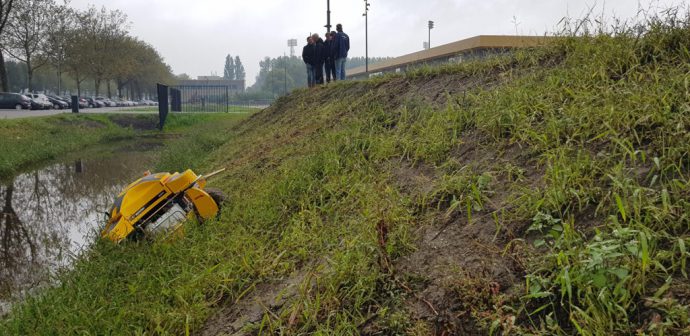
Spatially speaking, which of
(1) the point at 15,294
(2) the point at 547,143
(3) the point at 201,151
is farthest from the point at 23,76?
(2) the point at 547,143

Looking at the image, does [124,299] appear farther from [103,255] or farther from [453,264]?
[453,264]

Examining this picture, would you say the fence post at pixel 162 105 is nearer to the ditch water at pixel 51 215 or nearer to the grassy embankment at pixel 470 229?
the ditch water at pixel 51 215

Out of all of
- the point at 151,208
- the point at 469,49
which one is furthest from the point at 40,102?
the point at 151,208

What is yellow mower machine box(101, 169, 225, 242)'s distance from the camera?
5180mm

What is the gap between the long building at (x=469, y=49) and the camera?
6074 mm

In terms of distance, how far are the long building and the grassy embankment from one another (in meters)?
0.47

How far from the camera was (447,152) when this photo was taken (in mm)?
4445

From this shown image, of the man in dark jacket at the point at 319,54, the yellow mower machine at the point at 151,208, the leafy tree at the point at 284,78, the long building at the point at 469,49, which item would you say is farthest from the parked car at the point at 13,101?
the leafy tree at the point at 284,78

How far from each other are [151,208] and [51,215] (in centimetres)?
544

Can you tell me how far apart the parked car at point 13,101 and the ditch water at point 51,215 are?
2235cm

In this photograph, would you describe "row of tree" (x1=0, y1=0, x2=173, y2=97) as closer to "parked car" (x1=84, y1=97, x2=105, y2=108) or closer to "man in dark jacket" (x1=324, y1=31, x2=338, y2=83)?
"parked car" (x1=84, y1=97, x2=105, y2=108)

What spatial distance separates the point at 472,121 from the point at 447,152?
0.47 meters

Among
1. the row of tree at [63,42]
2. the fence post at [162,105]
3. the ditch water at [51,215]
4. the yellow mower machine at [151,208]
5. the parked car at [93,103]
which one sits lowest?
the ditch water at [51,215]

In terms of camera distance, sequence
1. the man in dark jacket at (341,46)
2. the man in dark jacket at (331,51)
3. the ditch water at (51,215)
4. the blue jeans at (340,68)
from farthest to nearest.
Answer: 1. the man in dark jacket at (331,51)
2. the blue jeans at (340,68)
3. the man in dark jacket at (341,46)
4. the ditch water at (51,215)
